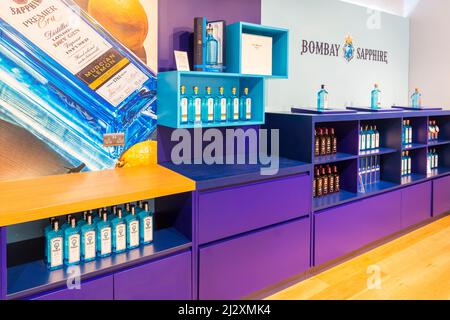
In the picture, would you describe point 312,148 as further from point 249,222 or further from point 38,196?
point 38,196

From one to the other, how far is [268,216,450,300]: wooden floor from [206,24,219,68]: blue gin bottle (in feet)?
5.51

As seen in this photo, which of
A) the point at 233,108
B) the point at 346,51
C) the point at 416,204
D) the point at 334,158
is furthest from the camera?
the point at 346,51

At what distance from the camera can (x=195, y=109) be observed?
2.69 m

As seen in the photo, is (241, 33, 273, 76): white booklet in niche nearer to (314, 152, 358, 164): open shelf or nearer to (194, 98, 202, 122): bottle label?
(194, 98, 202, 122): bottle label

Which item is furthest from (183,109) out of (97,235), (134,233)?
(97,235)

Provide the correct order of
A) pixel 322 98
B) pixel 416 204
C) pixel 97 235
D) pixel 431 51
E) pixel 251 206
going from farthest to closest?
pixel 431 51 → pixel 416 204 → pixel 322 98 → pixel 251 206 → pixel 97 235

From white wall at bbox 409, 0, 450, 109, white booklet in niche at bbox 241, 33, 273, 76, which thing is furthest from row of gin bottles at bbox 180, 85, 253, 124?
white wall at bbox 409, 0, 450, 109

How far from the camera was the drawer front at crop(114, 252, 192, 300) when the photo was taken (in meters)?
2.05

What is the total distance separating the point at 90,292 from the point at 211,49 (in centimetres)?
173

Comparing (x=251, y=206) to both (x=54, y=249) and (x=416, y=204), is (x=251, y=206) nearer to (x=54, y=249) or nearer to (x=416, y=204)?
(x=54, y=249)

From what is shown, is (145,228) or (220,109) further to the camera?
(220,109)

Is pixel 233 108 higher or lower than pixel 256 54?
lower

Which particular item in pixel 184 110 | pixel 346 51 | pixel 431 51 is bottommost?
pixel 184 110
